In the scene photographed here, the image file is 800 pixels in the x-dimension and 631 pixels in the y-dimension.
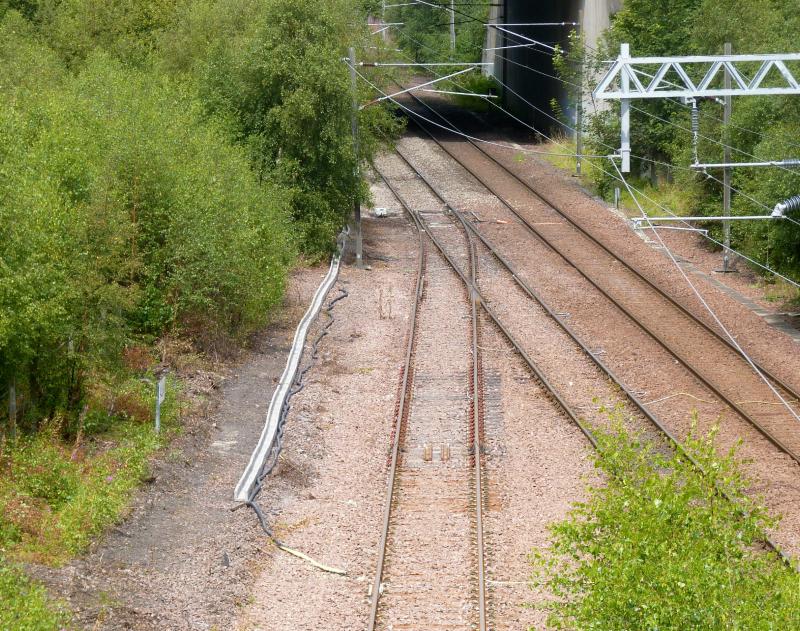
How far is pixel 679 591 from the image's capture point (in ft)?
23.7

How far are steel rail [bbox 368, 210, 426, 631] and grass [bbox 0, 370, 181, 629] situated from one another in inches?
123

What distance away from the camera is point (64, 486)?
44.4ft

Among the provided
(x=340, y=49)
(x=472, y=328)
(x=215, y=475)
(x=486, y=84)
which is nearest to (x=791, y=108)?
(x=472, y=328)

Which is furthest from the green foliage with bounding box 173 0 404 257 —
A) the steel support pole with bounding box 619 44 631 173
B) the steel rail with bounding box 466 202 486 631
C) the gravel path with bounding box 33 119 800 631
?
the steel support pole with bounding box 619 44 631 173

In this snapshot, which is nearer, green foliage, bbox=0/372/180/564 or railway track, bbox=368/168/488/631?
railway track, bbox=368/168/488/631

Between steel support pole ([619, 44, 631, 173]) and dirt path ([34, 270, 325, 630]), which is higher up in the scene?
steel support pole ([619, 44, 631, 173])

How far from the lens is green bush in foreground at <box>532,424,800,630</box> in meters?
7.17

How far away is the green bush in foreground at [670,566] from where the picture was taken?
7168mm

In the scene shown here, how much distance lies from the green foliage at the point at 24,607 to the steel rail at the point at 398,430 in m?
3.05

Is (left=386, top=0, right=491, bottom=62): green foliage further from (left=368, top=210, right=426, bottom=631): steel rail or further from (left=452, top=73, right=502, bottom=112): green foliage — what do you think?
(left=368, top=210, right=426, bottom=631): steel rail

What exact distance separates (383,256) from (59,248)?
15494 millimetres

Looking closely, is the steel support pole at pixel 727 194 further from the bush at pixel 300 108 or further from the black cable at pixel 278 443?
the black cable at pixel 278 443

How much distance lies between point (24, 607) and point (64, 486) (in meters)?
4.32

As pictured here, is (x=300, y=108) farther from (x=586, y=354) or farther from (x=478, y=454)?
(x=478, y=454)
